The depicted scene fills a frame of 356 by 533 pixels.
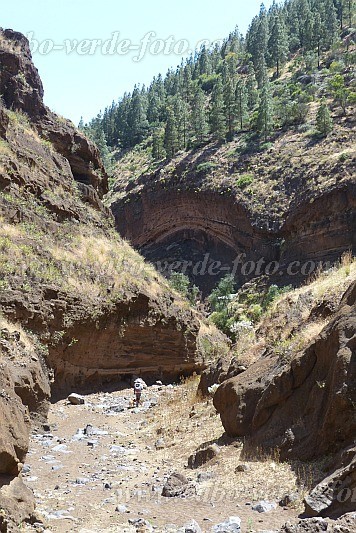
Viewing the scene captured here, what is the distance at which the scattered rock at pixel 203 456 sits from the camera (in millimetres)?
9453

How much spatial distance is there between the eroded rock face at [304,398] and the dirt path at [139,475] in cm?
54

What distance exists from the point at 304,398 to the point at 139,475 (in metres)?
3.30

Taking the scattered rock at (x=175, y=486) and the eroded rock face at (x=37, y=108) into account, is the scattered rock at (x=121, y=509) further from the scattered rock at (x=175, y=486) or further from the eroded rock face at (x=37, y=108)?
the eroded rock face at (x=37, y=108)

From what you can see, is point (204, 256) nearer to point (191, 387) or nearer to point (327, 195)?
point (327, 195)

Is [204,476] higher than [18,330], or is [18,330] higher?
[18,330]

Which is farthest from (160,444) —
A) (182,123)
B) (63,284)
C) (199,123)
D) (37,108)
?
(182,123)

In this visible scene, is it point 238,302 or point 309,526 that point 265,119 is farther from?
point 309,526

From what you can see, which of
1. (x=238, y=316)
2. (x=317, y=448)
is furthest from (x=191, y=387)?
(x=238, y=316)

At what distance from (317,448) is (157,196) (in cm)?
5112

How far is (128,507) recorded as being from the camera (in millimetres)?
7262

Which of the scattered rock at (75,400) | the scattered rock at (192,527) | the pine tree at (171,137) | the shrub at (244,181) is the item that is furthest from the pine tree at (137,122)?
the scattered rock at (192,527)

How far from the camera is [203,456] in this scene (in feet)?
31.4

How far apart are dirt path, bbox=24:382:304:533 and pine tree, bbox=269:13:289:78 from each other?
2904 inches

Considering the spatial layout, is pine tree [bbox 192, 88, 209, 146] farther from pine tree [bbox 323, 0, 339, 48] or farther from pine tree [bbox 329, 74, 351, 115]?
pine tree [bbox 323, 0, 339, 48]
